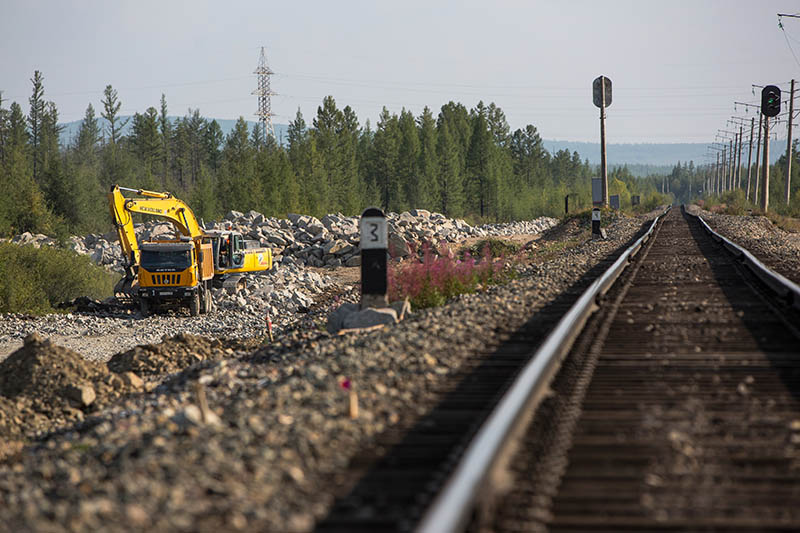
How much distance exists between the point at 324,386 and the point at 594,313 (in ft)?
17.0

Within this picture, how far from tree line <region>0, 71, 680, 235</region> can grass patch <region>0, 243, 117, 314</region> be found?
3608cm

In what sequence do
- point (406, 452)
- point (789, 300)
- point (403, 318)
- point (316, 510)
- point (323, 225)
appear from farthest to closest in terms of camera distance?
point (323, 225) → point (403, 318) → point (789, 300) → point (406, 452) → point (316, 510)

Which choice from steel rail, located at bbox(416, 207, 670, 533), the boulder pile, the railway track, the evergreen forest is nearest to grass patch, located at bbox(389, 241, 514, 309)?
the railway track

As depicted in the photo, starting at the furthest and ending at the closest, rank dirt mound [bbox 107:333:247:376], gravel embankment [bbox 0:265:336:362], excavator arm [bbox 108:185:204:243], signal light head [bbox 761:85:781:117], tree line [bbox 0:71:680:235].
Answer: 1. tree line [bbox 0:71:680:235]
2. signal light head [bbox 761:85:781:117]
3. excavator arm [bbox 108:185:204:243]
4. gravel embankment [bbox 0:265:336:362]
5. dirt mound [bbox 107:333:247:376]

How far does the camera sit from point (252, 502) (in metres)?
4.20

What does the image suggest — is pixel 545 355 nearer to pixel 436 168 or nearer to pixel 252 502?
pixel 252 502

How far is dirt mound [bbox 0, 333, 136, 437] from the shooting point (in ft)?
39.0

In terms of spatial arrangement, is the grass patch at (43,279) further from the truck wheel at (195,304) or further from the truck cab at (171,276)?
the truck wheel at (195,304)

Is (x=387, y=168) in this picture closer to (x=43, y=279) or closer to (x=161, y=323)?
(x=43, y=279)

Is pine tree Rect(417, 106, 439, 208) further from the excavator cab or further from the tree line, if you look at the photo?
the excavator cab

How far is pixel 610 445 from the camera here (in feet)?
16.6

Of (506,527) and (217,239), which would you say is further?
(217,239)

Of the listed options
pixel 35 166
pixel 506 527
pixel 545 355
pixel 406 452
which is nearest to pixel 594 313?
pixel 545 355

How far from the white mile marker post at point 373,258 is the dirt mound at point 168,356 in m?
3.31
